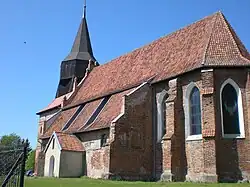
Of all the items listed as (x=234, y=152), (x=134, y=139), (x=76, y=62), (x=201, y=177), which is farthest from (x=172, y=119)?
(x=76, y=62)

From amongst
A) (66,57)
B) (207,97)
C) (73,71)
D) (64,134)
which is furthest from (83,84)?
(207,97)

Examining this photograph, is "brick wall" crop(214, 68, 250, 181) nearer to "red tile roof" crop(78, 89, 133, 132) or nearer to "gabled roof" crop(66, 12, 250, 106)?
"gabled roof" crop(66, 12, 250, 106)

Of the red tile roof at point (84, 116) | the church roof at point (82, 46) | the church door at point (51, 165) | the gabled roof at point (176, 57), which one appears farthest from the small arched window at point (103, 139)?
the church roof at point (82, 46)

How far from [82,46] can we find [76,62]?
8.86 ft

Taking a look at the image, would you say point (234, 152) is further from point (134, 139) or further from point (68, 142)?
point (68, 142)

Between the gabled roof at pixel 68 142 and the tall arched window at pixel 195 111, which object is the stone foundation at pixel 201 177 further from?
the gabled roof at pixel 68 142

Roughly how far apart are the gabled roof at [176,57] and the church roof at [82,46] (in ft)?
26.2

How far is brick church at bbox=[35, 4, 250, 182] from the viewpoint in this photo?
17.4 meters

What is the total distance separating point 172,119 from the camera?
743 inches

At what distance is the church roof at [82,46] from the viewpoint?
128 ft

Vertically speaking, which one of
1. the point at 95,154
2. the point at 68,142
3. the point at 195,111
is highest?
the point at 195,111

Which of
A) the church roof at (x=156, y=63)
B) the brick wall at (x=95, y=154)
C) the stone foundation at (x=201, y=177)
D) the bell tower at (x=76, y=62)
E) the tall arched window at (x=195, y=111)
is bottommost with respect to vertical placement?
the stone foundation at (x=201, y=177)

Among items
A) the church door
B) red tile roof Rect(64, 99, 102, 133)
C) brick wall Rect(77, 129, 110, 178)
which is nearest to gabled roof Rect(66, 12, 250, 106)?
red tile roof Rect(64, 99, 102, 133)

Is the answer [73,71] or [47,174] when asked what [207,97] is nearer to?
[47,174]
